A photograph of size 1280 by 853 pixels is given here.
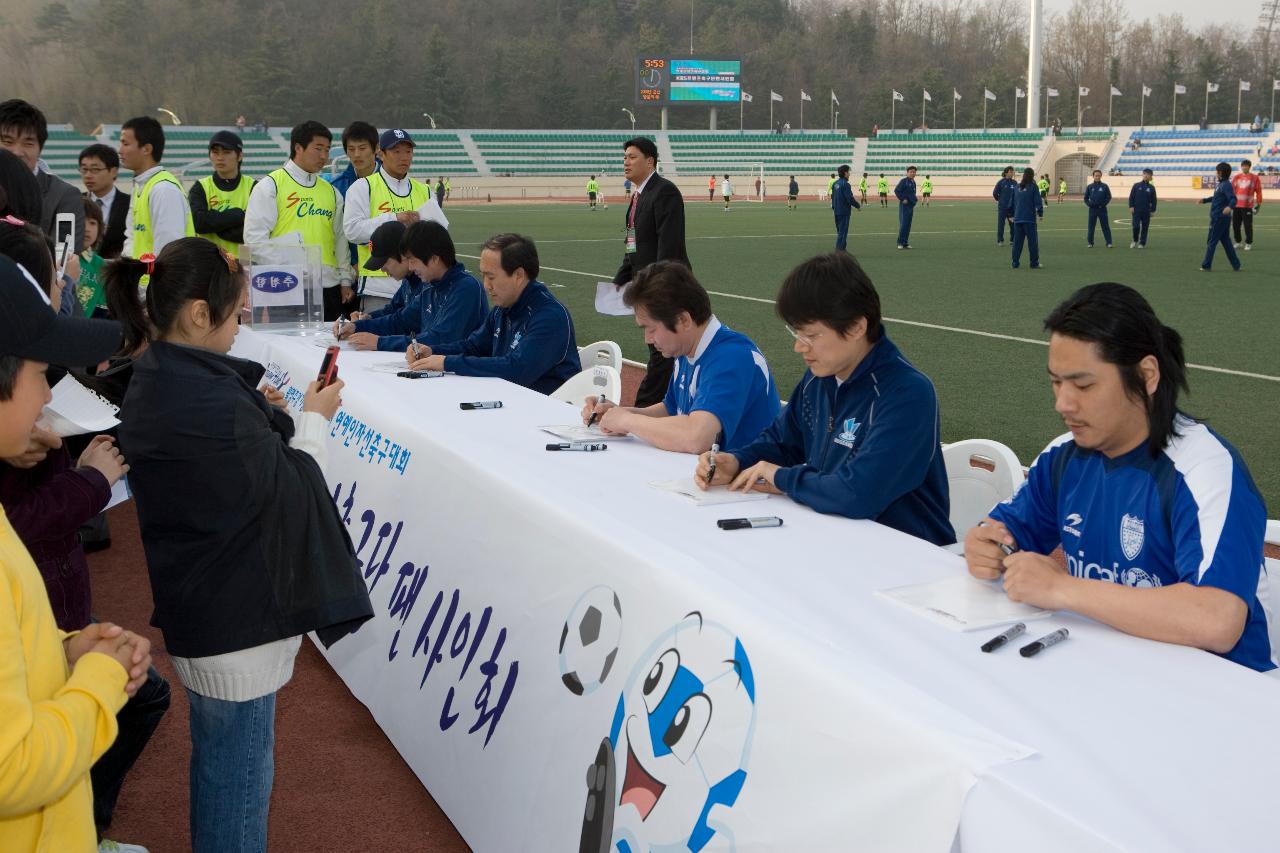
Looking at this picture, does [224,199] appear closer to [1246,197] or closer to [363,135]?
[363,135]

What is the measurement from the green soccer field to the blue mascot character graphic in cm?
410

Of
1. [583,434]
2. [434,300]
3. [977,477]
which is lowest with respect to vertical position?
[977,477]

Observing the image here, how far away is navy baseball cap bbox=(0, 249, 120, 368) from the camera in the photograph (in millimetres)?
1545

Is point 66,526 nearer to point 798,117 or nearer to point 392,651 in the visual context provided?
point 392,651

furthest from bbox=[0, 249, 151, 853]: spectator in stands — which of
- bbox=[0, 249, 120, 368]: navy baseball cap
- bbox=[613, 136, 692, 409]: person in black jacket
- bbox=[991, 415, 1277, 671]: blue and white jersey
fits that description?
bbox=[613, 136, 692, 409]: person in black jacket

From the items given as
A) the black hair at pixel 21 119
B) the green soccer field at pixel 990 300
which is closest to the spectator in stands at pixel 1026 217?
the green soccer field at pixel 990 300

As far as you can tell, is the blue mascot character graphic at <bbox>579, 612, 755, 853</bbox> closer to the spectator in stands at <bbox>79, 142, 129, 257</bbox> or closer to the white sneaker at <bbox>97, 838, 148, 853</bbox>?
the white sneaker at <bbox>97, 838, 148, 853</bbox>

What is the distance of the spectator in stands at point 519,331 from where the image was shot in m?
4.96

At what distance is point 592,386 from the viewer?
16.1ft

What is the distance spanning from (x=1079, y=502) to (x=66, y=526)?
2064 millimetres

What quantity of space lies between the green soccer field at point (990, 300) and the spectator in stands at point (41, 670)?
5046 millimetres

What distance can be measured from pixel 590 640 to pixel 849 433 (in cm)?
91

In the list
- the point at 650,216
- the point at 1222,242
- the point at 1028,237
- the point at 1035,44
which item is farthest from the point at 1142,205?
the point at 1035,44

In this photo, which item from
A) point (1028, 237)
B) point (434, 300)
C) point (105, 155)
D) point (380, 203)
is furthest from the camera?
point (1028, 237)
